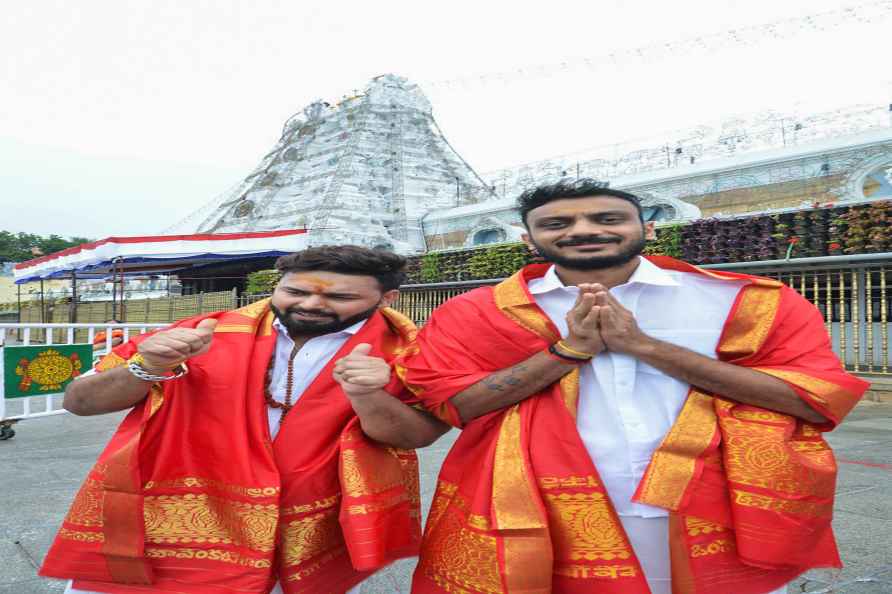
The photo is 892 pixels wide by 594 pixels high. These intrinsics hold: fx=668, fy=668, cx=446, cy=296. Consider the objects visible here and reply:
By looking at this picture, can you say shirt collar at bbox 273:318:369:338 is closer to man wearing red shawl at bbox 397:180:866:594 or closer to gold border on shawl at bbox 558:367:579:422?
man wearing red shawl at bbox 397:180:866:594

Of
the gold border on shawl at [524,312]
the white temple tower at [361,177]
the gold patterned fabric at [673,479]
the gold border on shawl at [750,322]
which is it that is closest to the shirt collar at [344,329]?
the gold patterned fabric at [673,479]

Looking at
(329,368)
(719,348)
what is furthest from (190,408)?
(719,348)

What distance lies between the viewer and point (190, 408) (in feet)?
7.39

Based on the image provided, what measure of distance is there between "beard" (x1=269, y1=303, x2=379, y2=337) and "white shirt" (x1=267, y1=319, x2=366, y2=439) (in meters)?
0.02

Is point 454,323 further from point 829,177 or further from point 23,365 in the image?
point 829,177

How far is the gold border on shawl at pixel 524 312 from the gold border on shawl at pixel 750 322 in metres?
0.50

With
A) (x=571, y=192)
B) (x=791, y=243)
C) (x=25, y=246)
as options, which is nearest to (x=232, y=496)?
(x=571, y=192)

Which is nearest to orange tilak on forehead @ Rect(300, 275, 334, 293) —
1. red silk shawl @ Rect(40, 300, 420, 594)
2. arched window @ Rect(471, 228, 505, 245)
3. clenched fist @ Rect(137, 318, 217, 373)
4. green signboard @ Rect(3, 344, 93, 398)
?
red silk shawl @ Rect(40, 300, 420, 594)

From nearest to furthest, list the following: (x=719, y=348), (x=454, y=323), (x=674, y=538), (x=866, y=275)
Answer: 1. (x=674, y=538)
2. (x=719, y=348)
3. (x=454, y=323)
4. (x=866, y=275)

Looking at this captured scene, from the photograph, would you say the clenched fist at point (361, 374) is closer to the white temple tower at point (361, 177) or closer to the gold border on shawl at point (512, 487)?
the gold border on shawl at point (512, 487)

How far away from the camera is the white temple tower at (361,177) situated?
26375 millimetres

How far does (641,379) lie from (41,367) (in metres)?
7.07

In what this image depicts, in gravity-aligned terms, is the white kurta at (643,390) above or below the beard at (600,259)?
below

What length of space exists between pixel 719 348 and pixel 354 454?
1.16m
